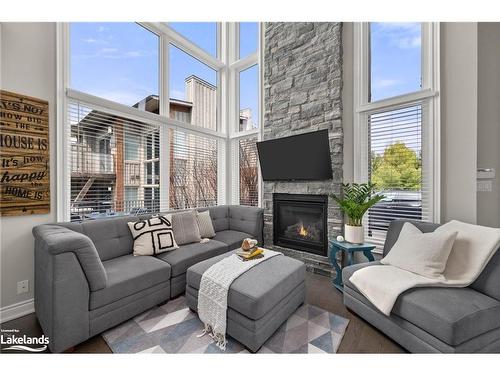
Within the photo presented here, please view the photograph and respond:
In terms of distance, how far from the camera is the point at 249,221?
3.46 meters

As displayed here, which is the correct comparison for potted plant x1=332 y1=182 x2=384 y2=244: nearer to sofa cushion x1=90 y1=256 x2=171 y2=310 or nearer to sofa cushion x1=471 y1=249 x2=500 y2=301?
sofa cushion x1=471 y1=249 x2=500 y2=301

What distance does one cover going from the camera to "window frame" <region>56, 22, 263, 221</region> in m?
2.15

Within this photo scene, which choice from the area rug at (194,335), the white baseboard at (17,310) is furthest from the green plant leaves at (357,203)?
the white baseboard at (17,310)

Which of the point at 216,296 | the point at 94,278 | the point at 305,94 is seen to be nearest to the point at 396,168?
the point at 305,94

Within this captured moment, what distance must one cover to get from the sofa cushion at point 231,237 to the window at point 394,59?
101 inches

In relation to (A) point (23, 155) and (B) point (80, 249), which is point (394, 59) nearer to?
(B) point (80, 249)

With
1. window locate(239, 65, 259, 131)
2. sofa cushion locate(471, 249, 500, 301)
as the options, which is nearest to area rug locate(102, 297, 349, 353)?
sofa cushion locate(471, 249, 500, 301)

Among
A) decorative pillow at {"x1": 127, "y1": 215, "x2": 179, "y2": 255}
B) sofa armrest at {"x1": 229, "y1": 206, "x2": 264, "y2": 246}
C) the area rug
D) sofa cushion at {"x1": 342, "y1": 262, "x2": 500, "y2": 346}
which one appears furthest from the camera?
sofa armrest at {"x1": 229, "y1": 206, "x2": 264, "y2": 246}

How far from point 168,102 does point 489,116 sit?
→ 3.92 m

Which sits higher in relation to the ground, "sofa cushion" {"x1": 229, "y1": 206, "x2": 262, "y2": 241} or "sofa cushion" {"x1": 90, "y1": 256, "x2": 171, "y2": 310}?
"sofa cushion" {"x1": 229, "y1": 206, "x2": 262, "y2": 241}
